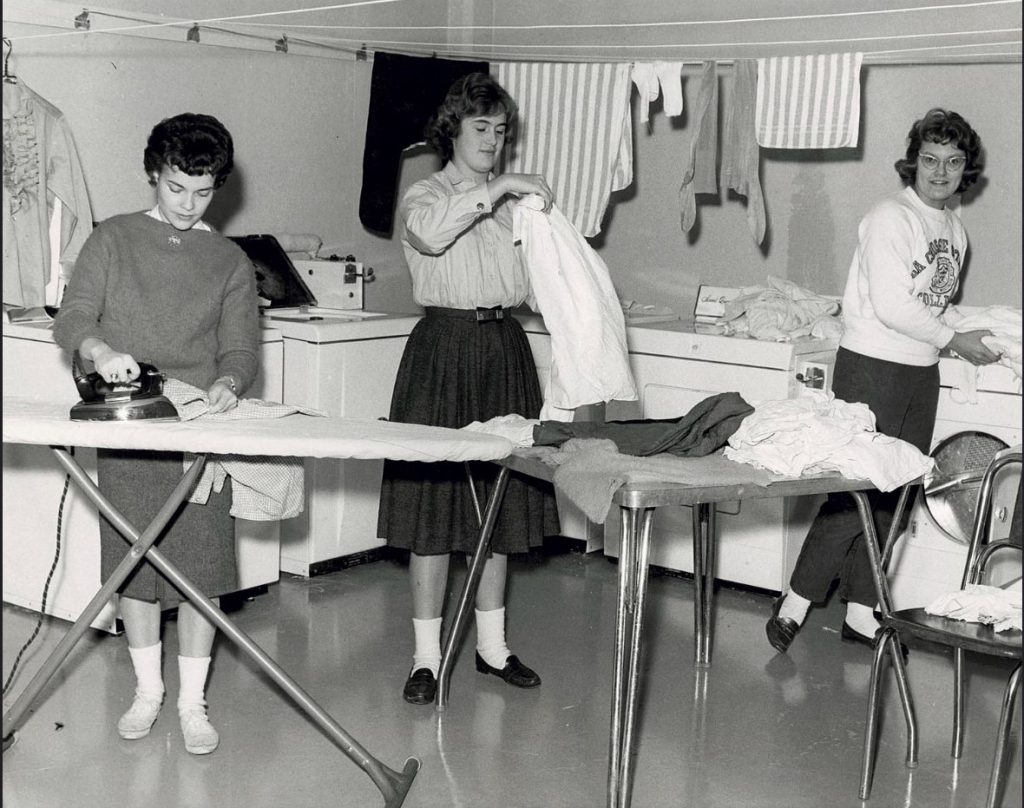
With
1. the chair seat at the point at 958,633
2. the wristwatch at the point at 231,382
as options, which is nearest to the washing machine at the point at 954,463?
the chair seat at the point at 958,633

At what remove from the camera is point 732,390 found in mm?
3930

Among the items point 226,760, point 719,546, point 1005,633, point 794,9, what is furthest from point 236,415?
point 719,546

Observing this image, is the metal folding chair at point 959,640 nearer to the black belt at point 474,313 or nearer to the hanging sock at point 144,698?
the black belt at point 474,313

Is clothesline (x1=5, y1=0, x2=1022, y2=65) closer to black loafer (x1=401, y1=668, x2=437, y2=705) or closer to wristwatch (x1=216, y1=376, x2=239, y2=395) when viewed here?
wristwatch (x1=216, y1=376, x2=239, y2=395)

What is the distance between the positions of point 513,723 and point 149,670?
0.85 meters

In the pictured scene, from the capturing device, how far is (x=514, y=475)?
3.05 metres

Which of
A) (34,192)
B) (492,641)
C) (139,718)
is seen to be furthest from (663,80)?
(139,718)

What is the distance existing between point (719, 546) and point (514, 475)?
1295mm

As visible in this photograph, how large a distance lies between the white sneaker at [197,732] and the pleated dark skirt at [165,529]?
0.26 metres

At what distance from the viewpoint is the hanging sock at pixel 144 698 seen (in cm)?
276

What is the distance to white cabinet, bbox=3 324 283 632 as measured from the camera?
341 cm

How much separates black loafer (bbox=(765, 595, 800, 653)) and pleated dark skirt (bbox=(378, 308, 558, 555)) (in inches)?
33.3

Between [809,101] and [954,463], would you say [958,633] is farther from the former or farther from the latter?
[809,101]

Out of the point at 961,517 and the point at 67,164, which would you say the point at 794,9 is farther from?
the point at 67,164
